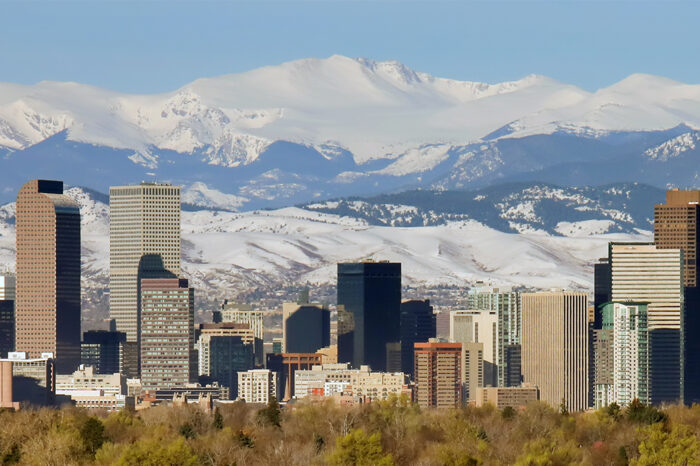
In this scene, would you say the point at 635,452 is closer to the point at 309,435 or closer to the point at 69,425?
the point at 309,435

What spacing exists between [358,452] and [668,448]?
59.6 ft

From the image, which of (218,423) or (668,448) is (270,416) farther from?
(668,448)

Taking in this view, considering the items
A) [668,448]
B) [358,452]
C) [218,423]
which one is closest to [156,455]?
[358,452]

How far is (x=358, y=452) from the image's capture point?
10894 cm

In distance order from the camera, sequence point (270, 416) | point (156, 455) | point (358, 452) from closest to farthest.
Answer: point (156, 455) < point (358, 452) < point (270, 416)

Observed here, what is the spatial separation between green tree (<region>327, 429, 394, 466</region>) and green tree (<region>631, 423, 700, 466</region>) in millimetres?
13888

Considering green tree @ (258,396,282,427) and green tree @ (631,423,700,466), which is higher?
green tree @ (258,396,282,427)

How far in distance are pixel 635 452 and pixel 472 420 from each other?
819 inches

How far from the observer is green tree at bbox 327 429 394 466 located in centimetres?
10756

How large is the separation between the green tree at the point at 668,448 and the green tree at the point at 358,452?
45.6 ft

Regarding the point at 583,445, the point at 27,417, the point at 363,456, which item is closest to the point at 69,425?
the point at 27,417

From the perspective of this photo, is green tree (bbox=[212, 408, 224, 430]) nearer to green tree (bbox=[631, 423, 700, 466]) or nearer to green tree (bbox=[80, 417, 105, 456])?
green tree (bbox=[80, 417, 105, 456])

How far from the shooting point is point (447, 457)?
10750cm

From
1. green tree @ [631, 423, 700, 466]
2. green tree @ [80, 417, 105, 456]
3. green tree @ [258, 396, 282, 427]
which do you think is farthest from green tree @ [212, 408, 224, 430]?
green tree @ [631, 423, 700, 466]
